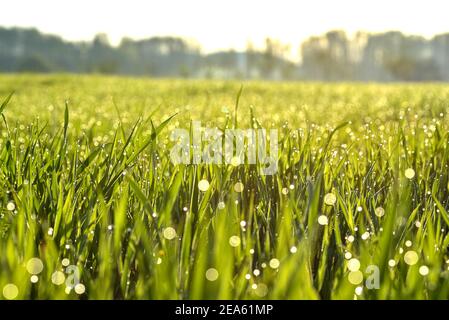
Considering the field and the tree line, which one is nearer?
the field

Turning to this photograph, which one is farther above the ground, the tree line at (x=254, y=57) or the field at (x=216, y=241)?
the tree line at (x=254, y=57)

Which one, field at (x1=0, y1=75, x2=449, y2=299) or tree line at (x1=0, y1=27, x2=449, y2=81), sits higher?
tree line at (x1=0, y1=27, x2=449, y2=81)

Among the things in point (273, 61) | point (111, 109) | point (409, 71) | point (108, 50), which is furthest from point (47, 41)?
point (111, 109)

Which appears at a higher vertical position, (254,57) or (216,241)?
(254,57)

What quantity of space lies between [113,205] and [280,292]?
29.2 inches

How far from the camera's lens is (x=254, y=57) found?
365 feet

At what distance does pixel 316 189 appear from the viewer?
1.24m

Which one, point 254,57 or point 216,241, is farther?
point 254,57

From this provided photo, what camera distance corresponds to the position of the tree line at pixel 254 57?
99062 mm

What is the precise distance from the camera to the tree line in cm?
9906

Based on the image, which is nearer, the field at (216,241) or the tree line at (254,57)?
the field at (216,241)

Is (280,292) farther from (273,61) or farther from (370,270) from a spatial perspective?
(273,61)
